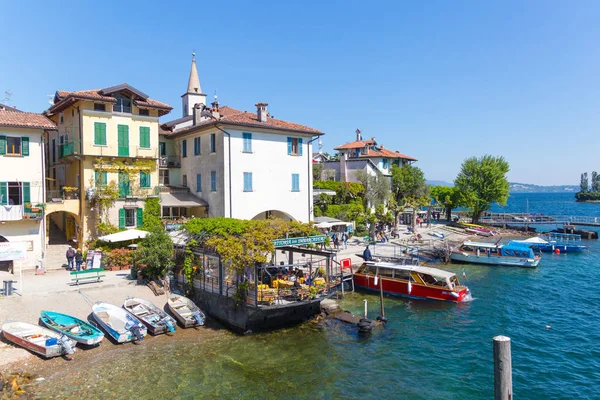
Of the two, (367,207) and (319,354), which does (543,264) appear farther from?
(319,354)

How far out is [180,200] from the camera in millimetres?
36000

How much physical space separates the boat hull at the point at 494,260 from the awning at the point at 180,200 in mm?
24154

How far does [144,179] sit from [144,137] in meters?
3.38

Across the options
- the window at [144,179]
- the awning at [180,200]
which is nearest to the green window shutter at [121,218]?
the window at [144,179]

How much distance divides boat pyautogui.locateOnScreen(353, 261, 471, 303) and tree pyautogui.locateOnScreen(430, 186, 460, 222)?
40.6 m

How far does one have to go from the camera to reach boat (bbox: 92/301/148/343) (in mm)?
19275

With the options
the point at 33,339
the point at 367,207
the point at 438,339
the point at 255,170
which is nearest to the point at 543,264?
the point at 367,207

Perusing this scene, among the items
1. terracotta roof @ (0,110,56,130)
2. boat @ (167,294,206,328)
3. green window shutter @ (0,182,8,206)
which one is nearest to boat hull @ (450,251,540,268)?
boat @ (167,294,206,328)

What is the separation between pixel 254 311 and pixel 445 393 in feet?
30.0

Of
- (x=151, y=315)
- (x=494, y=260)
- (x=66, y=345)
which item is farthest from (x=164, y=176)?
(x=494, y=260)

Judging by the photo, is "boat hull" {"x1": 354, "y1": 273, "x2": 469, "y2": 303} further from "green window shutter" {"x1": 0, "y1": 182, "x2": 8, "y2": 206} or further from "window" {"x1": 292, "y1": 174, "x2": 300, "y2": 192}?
"green window shutter" {"x1": 0, "y1": 182, "x2": 8, "y2": 206}

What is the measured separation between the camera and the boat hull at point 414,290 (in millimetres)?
27594

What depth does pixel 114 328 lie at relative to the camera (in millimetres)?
19469

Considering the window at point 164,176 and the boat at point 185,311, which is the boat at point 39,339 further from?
the window at point 164,176
